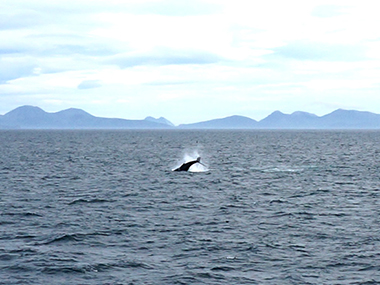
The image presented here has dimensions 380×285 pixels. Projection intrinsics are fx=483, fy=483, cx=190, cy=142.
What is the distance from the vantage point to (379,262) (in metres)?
23.8

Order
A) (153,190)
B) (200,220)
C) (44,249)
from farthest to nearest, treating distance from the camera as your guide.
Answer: (153,190) < (200,220) < (44,249)

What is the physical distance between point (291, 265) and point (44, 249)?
12888mm

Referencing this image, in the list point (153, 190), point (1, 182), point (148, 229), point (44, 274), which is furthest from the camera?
point (1, 182)

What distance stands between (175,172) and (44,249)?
38.7m

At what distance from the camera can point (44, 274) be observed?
22.1m

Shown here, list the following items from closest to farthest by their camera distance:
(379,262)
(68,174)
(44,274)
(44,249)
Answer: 1. (44,274)
2. (379,262)
3. (44,249)
4. (68,174)

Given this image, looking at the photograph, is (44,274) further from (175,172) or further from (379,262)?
(175,172)

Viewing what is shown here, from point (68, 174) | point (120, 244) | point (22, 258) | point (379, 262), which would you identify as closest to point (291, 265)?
point (379, 262)

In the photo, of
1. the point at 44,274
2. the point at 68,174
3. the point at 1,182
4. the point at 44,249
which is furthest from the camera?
the point at 68,174

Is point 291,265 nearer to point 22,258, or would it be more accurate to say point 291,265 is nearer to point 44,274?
point 44,274

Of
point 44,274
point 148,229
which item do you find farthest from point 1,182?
point 44,274

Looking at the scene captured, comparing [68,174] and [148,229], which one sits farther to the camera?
[68,174]

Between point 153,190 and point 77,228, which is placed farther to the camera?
point 153,190

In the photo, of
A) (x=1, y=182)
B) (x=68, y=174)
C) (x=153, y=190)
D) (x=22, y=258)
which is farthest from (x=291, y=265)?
(x=68, y=174)
